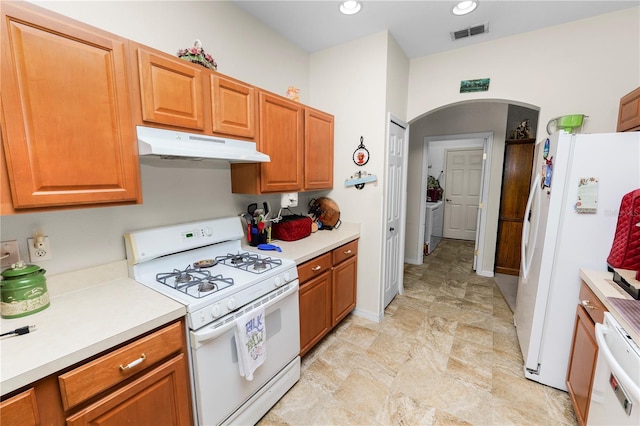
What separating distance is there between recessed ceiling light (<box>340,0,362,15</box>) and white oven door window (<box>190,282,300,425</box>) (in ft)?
6.91

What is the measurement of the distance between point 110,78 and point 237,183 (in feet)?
3.36

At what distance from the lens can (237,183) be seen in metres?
2.12

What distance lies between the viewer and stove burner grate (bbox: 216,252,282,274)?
1.69m

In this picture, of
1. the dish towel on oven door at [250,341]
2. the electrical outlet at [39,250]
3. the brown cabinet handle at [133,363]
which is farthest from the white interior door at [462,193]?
the electrical outlet at [39,250]

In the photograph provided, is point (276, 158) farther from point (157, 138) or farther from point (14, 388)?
point (14, 388)

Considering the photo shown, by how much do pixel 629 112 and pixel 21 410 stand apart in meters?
3.46

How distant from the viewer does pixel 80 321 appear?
3.62ft

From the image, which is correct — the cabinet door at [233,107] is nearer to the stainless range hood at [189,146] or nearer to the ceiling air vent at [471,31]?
the stainless range hood at [189,146]

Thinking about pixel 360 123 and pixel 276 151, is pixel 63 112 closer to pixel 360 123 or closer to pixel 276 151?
pixel 276 151

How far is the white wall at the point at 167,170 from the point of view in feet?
4.42

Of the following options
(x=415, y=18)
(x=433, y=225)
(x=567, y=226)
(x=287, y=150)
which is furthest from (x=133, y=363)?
(x=433, y=225)

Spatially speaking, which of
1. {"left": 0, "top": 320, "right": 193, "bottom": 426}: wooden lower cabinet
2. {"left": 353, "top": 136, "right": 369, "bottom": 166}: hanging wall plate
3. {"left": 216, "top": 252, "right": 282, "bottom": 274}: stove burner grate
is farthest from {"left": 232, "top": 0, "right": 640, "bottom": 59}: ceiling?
{"left": 0, "top": 320, "right": 193, "bottom": 426}: wooden lower cabinet

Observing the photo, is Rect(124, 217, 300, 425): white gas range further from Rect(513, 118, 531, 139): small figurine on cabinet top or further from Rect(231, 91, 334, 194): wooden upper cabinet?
Rect(513, 118, 531, 139): small figurine on cabinet top

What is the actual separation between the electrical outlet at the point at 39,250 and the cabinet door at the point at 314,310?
4.61 feet
